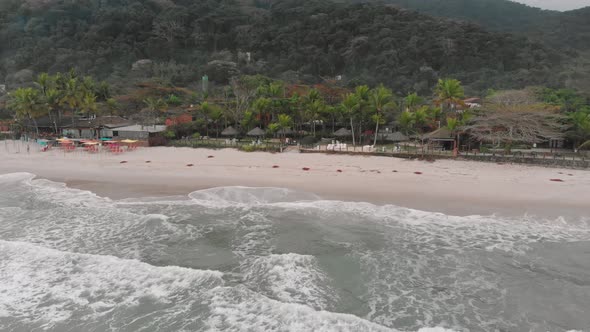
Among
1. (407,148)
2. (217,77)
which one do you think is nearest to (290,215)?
(407,148)

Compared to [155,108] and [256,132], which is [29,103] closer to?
[155,108]

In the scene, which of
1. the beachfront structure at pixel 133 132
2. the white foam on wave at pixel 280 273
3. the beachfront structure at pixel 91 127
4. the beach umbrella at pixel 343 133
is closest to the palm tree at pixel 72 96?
the beachfront structure at pixel 91 127

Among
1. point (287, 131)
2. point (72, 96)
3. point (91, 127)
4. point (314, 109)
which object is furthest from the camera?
point (91, 127)

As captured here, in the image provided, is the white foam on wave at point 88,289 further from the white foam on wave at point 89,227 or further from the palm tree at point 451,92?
the palm tree at point 451,92

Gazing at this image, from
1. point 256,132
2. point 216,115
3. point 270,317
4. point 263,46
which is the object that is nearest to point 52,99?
point 216,115

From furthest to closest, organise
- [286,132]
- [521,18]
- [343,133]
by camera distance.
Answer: [521,18], [286,132], [343,133]

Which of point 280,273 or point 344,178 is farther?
point 344,178

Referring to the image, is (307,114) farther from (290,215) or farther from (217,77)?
(217,77)
